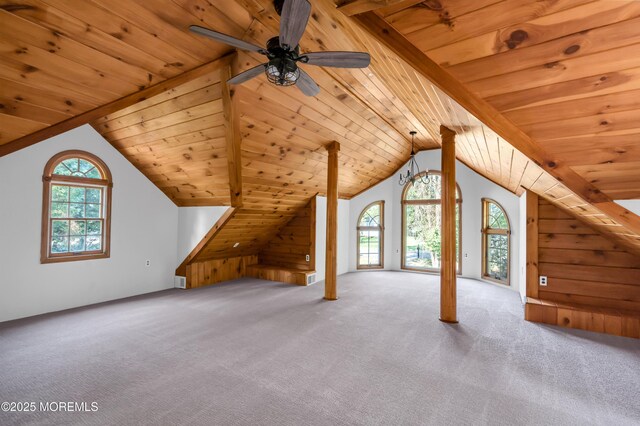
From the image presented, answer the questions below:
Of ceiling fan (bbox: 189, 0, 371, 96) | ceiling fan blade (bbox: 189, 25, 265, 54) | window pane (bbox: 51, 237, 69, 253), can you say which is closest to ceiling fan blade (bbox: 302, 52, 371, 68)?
ceiling fan (bbox: 189, 0, 371, 96)

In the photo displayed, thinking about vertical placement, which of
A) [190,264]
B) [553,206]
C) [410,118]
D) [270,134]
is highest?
[410,118]

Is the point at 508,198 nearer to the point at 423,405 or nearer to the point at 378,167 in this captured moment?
the point at 378,167

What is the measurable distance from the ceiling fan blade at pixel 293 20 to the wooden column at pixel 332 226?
3.03 meters

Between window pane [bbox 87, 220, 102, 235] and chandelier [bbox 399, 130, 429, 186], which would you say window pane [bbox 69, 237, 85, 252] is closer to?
window pane [bbox 87, 220, 102, 235]

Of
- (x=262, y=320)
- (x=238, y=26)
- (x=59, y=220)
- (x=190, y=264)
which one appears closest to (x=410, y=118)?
(x=238, y=26)

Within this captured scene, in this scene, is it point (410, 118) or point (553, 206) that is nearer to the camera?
point (553, 206)

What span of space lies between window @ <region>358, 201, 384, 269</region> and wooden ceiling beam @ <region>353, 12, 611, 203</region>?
17.9ft

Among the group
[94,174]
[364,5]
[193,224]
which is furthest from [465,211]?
[94,174]

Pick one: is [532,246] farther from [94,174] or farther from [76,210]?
[76,210]

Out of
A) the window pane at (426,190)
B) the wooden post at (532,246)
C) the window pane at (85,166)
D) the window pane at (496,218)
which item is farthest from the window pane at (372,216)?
the window pane at (85,166)

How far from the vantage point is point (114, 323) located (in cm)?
369

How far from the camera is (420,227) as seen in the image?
7668 millimetres

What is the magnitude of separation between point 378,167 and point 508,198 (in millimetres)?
2804

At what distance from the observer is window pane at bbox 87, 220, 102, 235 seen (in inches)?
179
